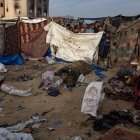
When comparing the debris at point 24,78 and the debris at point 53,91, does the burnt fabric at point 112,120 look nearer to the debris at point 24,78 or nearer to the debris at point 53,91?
the debris at point 53,91

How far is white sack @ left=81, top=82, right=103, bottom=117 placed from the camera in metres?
7.17

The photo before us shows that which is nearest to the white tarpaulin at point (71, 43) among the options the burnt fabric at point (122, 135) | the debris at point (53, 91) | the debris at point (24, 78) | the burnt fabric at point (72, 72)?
the burnt fabric at point (72, 72)

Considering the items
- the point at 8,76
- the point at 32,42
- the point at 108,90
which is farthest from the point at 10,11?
the point at 108,90

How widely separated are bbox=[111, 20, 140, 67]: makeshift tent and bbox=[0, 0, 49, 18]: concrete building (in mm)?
37017

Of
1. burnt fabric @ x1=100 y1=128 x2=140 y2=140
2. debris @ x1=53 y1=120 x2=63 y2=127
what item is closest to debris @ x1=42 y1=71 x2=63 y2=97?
debris @ x1=53 y1=120 x2=63 y2=127

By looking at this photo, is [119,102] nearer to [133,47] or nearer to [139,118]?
[139,118]

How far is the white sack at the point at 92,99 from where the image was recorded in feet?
23.5

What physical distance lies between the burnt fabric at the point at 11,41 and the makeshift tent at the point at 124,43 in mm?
5086

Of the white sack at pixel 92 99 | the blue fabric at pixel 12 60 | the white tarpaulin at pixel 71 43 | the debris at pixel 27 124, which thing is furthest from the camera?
the blue fabric at pixel 12 60

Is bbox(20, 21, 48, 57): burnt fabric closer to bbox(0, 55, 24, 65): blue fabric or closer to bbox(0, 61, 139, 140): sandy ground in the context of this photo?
bbox(0, 55, 24, 65): blue fabric

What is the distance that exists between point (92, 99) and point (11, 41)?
8.23m

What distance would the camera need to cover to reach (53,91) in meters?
9.12

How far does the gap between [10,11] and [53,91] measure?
4087cm

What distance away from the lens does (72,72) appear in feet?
34.1
